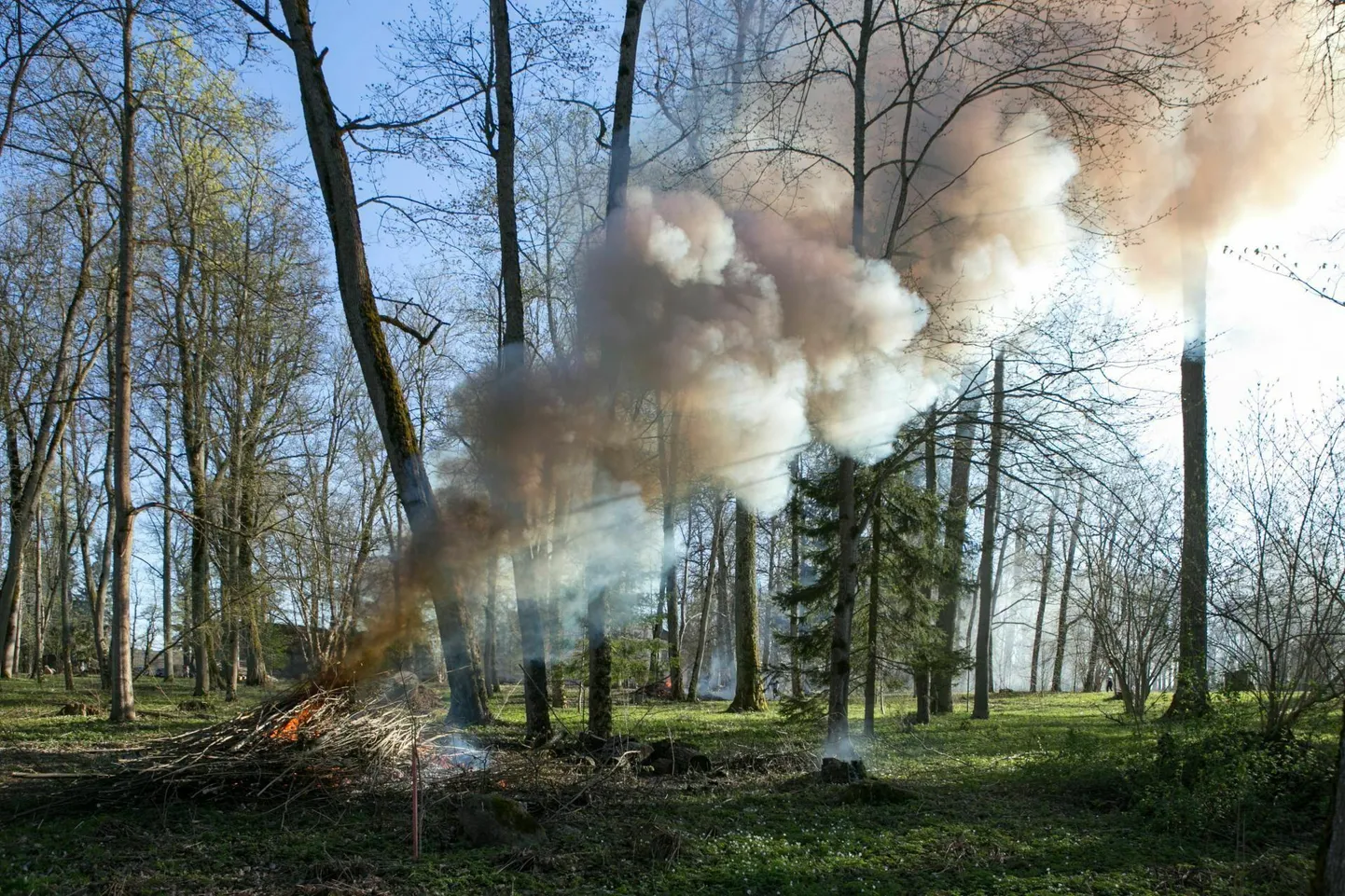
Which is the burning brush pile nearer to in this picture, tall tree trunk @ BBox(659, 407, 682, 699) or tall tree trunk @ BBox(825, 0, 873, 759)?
tall tree trunk @ BBox(825, 0, 873, 759)

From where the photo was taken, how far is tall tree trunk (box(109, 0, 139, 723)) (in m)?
12.0

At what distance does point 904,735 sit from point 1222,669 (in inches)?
197

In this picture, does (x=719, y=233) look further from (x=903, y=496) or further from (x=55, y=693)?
(x=55, y=693)

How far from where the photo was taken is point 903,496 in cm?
1351

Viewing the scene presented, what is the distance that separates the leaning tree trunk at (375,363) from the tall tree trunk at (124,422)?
4188 mm

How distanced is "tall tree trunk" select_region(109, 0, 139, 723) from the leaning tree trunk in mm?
4188

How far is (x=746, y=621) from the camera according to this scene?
18.0 metres

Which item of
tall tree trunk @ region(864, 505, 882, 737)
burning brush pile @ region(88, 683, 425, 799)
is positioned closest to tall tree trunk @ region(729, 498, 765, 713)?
tall tree trunk @ region(864, 505, 882, 737)

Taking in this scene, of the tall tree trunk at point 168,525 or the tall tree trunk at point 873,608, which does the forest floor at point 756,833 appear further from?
the tall tree trunk at point 168,525

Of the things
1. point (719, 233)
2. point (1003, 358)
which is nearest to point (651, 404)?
point (719, 233)

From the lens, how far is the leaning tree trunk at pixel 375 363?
30.1 ft

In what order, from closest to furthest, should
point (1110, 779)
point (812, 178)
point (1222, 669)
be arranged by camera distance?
point (1110, 779)
point (1222, 669)
point (812, 178)

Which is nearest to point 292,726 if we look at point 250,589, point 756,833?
point 756,833

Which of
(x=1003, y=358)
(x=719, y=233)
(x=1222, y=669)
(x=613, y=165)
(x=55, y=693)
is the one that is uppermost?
(x=613, y=165)
